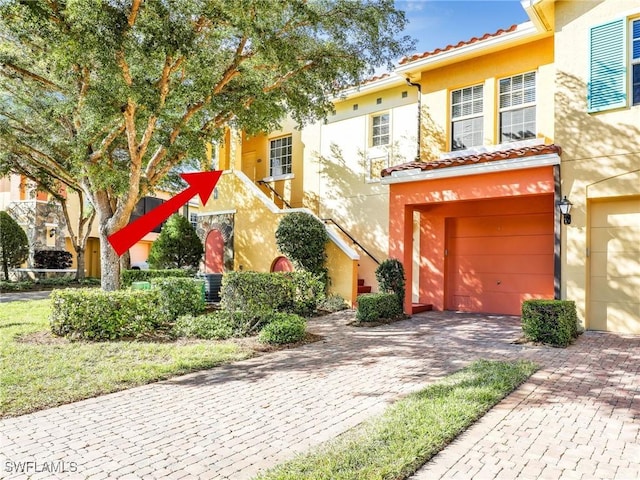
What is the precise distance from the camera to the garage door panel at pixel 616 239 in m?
8.80

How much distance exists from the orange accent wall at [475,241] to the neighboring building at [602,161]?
4.88 ft

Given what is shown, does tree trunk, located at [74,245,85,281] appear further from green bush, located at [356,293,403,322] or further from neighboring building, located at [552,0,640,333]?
neighboring building, located at [552,0,640,333]

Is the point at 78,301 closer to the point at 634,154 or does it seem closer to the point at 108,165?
the point at 108,165

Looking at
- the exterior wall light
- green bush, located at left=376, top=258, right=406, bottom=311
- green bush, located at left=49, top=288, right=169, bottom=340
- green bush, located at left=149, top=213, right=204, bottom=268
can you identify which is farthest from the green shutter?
green bush, located at left=149, top=213, right=204, bottom=268

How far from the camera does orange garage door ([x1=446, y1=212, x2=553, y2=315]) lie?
37.2 feet

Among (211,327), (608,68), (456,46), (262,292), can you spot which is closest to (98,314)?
(211,327)

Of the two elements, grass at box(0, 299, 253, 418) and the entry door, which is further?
the entry door

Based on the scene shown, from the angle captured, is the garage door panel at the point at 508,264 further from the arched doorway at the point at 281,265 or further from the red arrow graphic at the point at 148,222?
the red arrow graphic at the point at 148,222

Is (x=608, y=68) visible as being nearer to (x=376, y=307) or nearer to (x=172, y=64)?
(x=376, y=307)

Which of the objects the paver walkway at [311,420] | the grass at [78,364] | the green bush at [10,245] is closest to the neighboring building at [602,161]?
the paver walkway at [311,420]

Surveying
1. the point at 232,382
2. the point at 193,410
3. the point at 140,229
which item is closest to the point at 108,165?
the point at 140,229

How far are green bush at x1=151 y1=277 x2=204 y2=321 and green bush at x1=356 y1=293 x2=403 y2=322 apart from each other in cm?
385

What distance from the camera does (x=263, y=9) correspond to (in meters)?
8.20
